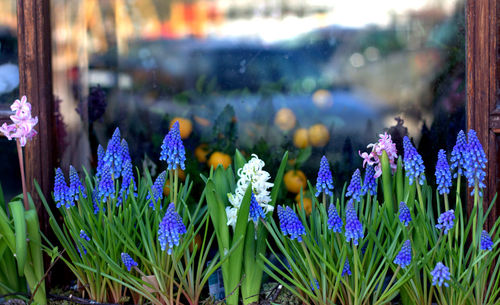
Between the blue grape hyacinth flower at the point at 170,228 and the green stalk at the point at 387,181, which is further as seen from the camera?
the green stalk at the point at 387,181

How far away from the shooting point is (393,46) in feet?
8.35

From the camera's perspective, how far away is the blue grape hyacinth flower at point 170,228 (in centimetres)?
175

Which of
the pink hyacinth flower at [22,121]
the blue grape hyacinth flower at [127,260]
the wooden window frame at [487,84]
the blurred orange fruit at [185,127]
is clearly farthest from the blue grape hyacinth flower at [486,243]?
the pink hyacinth flower at [22,121]

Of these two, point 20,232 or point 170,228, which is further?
point 20,232

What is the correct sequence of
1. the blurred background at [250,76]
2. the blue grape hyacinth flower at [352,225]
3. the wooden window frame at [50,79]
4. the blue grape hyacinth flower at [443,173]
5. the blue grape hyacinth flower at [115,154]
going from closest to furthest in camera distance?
the blue grape hyacinth flower at [352,225] < the blue grape hyacinth flower at [443,173] < the blue grape hyacinth flower at [115,154] < the wooden window frame at [50,79] < the blurred background at [250,76]

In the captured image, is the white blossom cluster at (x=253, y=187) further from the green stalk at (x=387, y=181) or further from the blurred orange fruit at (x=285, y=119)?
the blurred orange fruit at (x=285, y=119)

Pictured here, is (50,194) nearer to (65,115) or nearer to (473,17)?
(65,115)

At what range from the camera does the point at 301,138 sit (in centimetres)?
259

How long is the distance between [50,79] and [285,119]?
1.05m

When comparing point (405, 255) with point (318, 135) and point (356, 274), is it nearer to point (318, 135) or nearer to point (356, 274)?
point (356, 274)

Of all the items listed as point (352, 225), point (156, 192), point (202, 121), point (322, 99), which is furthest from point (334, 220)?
point (202, 121)

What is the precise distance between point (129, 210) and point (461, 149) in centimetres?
114

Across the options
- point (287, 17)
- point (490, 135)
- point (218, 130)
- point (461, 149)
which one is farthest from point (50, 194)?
point (490, 135)

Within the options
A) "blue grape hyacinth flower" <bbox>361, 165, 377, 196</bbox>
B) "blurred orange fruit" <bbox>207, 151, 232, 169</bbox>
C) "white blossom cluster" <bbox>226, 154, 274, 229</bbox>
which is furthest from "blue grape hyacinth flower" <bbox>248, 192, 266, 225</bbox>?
"blurred orange fruit" <bbox>207, 151, 232, 169</bbox>
